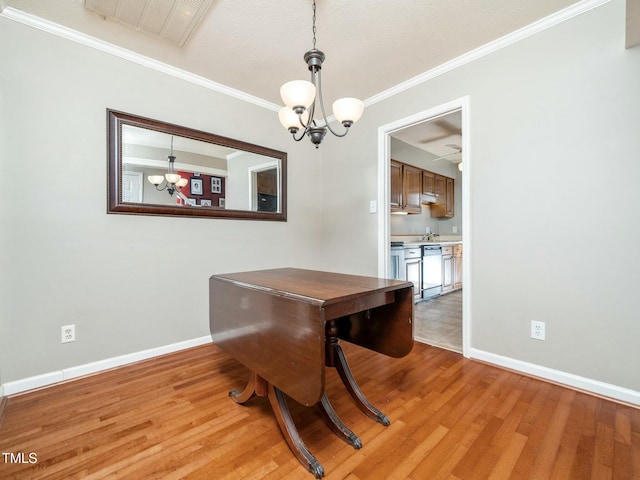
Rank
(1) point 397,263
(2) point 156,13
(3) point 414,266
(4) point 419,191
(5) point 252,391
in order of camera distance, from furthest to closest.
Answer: (4) point 419,191 → (3) point 414,266 → (1) point 397,263 → (2) point 156,13 → (5) point 252,391

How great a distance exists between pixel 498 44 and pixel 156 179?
2692mm

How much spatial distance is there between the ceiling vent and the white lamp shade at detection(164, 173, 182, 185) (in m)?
0.94

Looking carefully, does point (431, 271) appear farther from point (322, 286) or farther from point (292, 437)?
point (292, 437)

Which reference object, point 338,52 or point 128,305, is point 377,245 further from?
point 128,305

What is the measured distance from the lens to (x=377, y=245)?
112 inches

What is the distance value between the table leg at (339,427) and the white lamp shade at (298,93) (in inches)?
54.1

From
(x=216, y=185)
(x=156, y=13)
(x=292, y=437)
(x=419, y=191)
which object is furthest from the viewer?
(x=419, y=191)

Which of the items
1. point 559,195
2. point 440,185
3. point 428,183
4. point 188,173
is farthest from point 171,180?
point 440,185

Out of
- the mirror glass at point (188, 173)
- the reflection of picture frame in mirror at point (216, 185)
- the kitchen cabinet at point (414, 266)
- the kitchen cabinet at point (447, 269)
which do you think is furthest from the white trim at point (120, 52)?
the kitchen cabinet at point (447, 269)

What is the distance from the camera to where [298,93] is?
1.37 meters

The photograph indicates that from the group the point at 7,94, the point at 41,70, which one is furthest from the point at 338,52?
the point at 7,94

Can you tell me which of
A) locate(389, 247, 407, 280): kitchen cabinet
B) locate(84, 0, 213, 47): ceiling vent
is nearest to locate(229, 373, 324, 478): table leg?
locate(84, 0, 213, 47): ceiling vent

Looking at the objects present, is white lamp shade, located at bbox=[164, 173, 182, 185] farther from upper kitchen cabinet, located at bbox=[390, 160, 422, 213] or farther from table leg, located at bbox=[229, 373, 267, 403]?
upper kitchen cabinet, located at bbox=[390, 160, 422, 213]

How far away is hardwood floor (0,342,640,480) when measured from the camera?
113 centimetres
